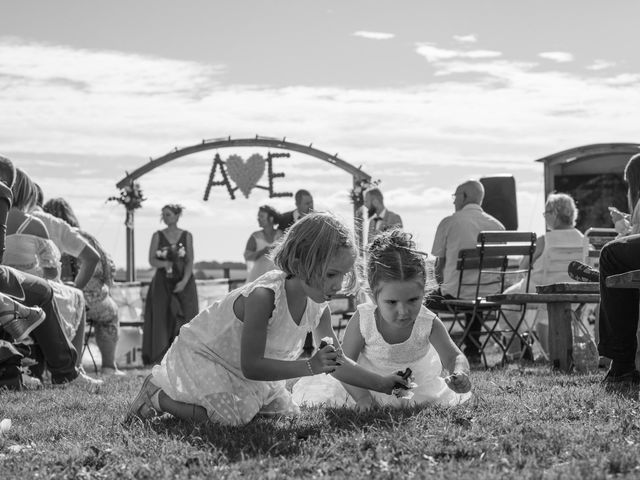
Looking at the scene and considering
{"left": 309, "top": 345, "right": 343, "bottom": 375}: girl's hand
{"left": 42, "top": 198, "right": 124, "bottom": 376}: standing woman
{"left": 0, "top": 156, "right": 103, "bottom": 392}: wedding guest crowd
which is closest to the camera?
{"left": 309, "top": 345, "right": 343, "bottom": 375}: girl's hand

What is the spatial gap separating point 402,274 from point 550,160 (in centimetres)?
1196

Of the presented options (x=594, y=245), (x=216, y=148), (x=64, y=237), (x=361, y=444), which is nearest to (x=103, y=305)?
(x=64, y=237)

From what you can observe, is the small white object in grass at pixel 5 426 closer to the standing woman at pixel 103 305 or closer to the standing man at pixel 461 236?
the standing woman at pixel 103 305

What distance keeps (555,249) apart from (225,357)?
20.2 ft

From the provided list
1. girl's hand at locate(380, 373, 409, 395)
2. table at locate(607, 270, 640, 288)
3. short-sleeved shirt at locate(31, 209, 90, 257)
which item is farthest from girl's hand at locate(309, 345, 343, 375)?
short-sleeved shirt at locate(31, 209, 90, 257)

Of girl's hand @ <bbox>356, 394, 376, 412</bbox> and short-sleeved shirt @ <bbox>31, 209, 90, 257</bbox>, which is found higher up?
short-sleeved shirt @ <bbox>31, 209, 90, 257</bbox>

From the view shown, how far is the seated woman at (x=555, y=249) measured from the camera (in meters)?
10.5

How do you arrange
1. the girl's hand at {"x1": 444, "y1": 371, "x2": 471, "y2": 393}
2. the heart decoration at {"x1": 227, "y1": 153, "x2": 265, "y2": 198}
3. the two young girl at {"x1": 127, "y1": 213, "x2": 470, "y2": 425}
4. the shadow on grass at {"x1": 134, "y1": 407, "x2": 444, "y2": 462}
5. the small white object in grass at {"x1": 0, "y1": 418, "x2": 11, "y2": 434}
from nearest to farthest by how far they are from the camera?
the shadow on grass at {"x1": 134, "y1": 407, "x2": 444, "y2": 462} < the two young girl at {"x1": 127, "y1": 213, "x2": 470, "y2": 425} < the girl's hand at {"x1": 444, "y1": 371, "x2": 471, "y2": 393} < the small white object in grass at {"x1": 0, "y1": 418, "x2": 11, "y2": 434} < the heart decoration at {"x1": 227, "y1": 153, "x2": 265, "y2": 198}

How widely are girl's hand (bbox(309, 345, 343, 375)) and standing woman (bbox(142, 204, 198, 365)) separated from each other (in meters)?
9.14

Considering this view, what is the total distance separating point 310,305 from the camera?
16.5ft

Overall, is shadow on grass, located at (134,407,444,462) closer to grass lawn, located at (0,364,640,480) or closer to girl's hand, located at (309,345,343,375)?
grass lawn, located at (0,364,640,480)

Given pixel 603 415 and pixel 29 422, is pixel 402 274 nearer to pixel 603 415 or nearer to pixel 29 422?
pixel 603 415

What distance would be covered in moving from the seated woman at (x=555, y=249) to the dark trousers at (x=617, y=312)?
3.91m

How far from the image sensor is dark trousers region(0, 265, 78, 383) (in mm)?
7980
